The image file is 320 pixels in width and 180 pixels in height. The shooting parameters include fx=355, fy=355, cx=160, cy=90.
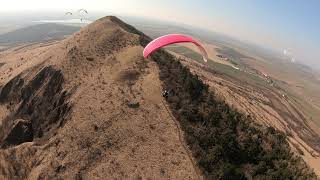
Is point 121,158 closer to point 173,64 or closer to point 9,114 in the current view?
point 173,64

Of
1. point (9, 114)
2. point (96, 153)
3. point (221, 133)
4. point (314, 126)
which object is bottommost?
point (314, 126)

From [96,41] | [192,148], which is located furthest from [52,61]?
[192,148]

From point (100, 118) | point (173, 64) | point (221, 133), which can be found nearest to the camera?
point (221, 133)

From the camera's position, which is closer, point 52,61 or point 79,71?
point 79,71

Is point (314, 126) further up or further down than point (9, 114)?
further down

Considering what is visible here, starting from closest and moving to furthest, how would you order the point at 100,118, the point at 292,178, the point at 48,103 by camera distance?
the point at 292,178, the point at 100,118, the point at 48,103

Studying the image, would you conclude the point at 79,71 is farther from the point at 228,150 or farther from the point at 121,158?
the point at 228,150
